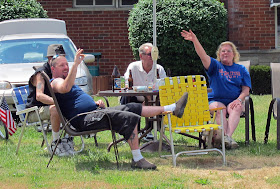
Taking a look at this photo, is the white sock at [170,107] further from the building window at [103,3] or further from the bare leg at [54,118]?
the building window at [103,3]

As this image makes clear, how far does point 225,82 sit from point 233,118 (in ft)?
1.89

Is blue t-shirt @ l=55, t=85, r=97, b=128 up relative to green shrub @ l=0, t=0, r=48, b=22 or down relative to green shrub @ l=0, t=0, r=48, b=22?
down

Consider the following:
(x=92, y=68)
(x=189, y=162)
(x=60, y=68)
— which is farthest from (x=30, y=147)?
(x=92, y=68)

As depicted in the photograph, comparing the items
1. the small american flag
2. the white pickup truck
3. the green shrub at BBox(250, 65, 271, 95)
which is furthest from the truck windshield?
the green shrub at BBox(250, 65, 271, 95)

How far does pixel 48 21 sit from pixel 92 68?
4.31 meters

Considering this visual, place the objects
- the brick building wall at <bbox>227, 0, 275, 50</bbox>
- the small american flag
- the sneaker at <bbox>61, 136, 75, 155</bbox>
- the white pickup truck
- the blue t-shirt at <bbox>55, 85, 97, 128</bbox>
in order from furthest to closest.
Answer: the brick building wall at <bbox>227, 0, 275, 50</bbox> < the white pickup truck < the small american flag < the sneaker at <bbox>61, 136, 75, 155</bbox> < the blue t-shirt at <bbox>55, 85, 97, 128</bbox>

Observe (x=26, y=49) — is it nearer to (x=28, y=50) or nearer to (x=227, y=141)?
(x=28, y=50)

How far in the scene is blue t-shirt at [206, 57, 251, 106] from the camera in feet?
24.0

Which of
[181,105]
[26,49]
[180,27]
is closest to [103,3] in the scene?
[180,27]

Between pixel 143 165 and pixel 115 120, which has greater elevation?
pixel 115 120

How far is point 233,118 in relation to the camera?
7.02 metres

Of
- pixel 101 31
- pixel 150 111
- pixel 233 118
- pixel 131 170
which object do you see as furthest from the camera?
pixel 101 31

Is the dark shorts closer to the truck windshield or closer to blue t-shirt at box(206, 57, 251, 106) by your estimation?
blue t-shirt at box(206, 57, 251, 106)

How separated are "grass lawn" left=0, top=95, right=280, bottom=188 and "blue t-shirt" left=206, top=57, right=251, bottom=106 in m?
0.67
